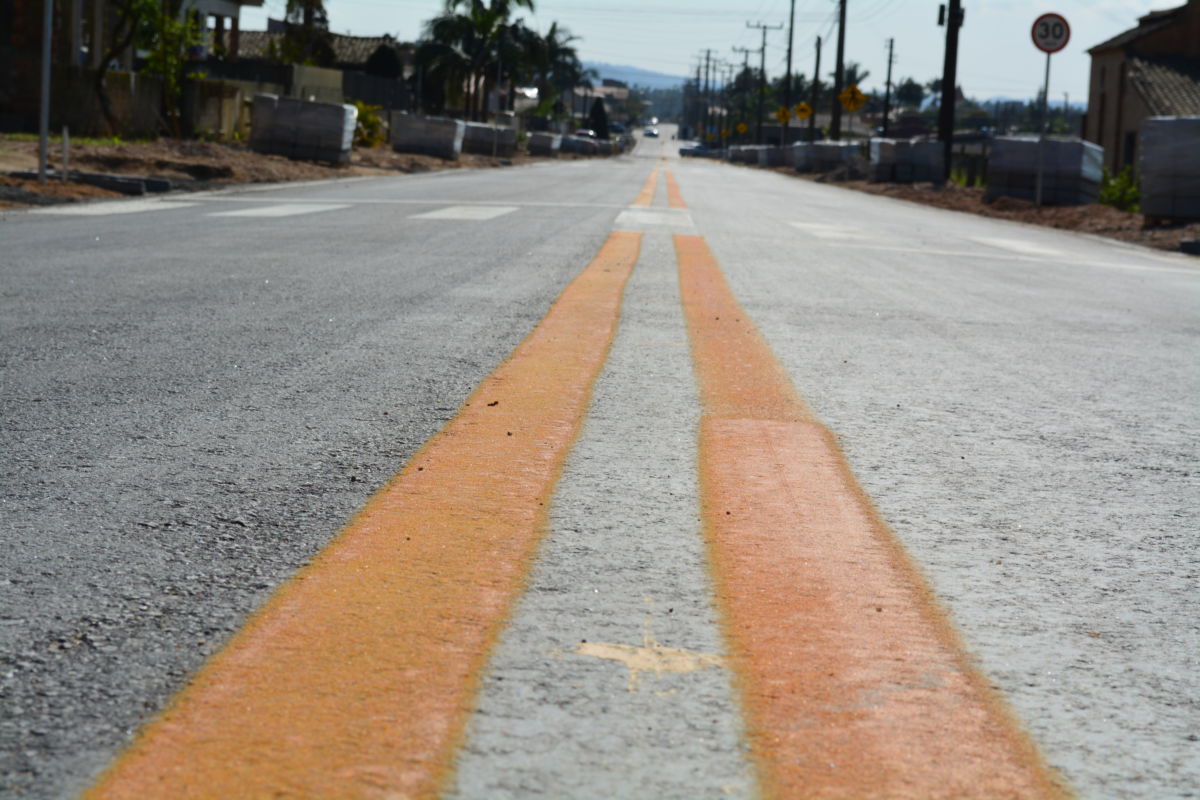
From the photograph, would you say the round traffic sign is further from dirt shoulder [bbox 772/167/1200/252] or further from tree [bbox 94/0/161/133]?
tree [bbox 94/0/161/133]

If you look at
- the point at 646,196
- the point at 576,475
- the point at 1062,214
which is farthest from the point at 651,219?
the point at 576,475

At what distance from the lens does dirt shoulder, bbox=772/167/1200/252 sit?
1930cm

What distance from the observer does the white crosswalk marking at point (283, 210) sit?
47.5 feet

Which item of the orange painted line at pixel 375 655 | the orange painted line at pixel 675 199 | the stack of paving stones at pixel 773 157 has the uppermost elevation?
the stack of paving stones at pixel 773 157

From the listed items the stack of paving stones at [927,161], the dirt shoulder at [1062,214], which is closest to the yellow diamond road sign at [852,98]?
the stack of paving stones at [927,161]

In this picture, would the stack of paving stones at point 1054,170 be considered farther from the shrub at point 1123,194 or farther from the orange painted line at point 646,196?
the orange painted line at point 646,196

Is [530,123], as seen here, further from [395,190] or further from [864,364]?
[864,364]

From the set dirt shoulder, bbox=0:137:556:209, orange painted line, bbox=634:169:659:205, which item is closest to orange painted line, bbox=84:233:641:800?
dirt shoulder, bbox=0:137:556:209

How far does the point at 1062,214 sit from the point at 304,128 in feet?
52.8

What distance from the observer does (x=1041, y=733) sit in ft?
7.06

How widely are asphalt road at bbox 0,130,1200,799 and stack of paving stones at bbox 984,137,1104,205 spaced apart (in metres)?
18.7

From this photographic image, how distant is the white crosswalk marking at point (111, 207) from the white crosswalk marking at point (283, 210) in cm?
77

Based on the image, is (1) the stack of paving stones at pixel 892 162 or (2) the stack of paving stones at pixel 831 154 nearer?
(1) the stack of paving stones at pixel 892 162

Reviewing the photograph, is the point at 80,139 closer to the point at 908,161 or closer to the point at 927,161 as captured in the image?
the point at 908,161
